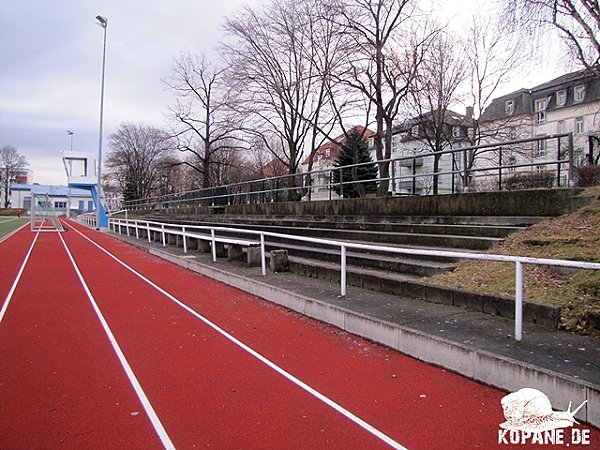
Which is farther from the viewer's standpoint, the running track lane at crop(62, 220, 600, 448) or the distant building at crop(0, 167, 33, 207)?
the distant building at crop(0, 167, 33, 207)

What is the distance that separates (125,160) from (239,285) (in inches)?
2757

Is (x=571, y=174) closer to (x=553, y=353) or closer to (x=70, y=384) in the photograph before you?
(x=553, y=353)

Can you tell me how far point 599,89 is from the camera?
18484 mm

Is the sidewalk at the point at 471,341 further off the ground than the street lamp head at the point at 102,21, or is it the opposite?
the street lamp head at the point at 102,21

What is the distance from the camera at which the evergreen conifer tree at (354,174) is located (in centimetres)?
1592

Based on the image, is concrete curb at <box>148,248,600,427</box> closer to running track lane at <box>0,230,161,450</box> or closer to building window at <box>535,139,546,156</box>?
running track lane at <box>0,230,161,450</box>

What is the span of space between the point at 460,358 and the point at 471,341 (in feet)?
0.85

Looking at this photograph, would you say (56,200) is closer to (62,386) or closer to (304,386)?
(62,386)

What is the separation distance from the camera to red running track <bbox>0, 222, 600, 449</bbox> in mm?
3402

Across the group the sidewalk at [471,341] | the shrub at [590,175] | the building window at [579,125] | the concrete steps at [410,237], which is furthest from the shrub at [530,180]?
the building window at [579,125]

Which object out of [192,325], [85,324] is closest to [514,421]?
[192,325]

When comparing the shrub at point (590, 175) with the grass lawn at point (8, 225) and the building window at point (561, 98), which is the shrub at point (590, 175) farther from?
the building window at point (561, 98)

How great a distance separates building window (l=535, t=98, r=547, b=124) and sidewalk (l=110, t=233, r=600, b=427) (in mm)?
56575

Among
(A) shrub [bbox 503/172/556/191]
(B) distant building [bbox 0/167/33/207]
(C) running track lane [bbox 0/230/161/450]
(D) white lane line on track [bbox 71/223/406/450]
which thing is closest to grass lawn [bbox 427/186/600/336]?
(A) shrub [bbox 503/172/556/191]
